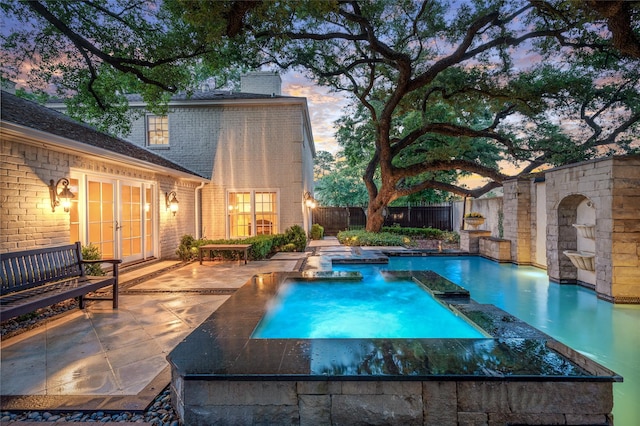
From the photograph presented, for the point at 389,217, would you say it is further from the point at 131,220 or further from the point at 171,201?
the point at 131,220

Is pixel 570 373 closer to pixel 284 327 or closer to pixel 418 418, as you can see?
pixel 418 418

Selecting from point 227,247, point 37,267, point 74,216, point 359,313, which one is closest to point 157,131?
point 74,216

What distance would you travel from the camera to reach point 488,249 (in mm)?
9922

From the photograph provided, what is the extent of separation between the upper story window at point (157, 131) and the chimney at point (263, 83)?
3.66 metres

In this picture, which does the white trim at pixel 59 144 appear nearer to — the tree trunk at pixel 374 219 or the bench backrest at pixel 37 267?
the bench backrest at pixel 37 267

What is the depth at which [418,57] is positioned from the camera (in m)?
11.1

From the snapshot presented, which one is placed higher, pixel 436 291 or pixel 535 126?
pixel 535 126

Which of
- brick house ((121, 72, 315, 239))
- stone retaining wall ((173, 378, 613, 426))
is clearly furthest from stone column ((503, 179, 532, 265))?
stone retaining wall ((173, 378, 613, 426))

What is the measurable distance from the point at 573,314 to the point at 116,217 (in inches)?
381

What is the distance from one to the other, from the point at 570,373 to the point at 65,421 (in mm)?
3548

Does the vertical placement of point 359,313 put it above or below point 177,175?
below

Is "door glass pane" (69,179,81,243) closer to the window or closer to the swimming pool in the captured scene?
the window

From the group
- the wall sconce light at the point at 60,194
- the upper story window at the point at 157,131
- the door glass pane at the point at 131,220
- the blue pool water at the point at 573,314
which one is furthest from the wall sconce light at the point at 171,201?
the blue pool water at the point at 573,314

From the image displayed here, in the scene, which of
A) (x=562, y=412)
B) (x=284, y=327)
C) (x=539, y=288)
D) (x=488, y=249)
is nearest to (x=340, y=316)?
(x=284, y=327)
